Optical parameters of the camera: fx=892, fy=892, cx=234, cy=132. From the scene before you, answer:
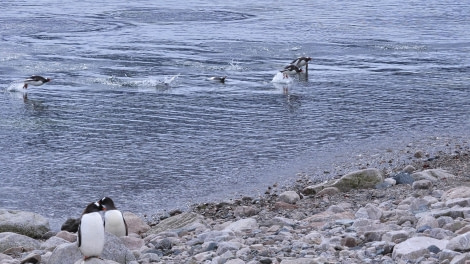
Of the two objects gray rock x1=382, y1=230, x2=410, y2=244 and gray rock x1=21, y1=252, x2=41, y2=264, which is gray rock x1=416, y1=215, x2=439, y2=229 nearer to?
gray rock x1=382, y1=230, x2=410, y2=244

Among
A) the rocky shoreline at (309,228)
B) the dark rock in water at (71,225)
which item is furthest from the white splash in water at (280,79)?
the dark rock in water at (71,225)

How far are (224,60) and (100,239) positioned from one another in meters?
17.8

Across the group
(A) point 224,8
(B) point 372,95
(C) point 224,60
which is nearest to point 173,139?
(B) point 372,95

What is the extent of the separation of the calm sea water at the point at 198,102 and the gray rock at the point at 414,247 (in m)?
5.49

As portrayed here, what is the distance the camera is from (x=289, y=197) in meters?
11.5

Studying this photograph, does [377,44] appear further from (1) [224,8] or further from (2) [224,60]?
(1) [224,8]

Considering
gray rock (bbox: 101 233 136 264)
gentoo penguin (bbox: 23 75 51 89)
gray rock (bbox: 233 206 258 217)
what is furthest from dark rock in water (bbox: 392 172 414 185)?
gentoo penguin (bbox: 23 75 51 89)

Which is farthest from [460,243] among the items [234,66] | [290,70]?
[234,66]

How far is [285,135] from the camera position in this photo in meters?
16.7

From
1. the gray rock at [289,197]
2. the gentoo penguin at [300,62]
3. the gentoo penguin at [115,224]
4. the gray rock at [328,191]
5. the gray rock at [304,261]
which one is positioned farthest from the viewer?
the gentoo penguin at [300,62]

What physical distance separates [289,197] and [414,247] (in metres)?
4.48

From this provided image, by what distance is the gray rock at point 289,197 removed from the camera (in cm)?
1144

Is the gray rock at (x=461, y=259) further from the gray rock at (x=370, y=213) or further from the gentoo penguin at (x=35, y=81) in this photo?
the gentoo penguin at (x=35, y=81)

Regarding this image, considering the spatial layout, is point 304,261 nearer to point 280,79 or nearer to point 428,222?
point 428,222
